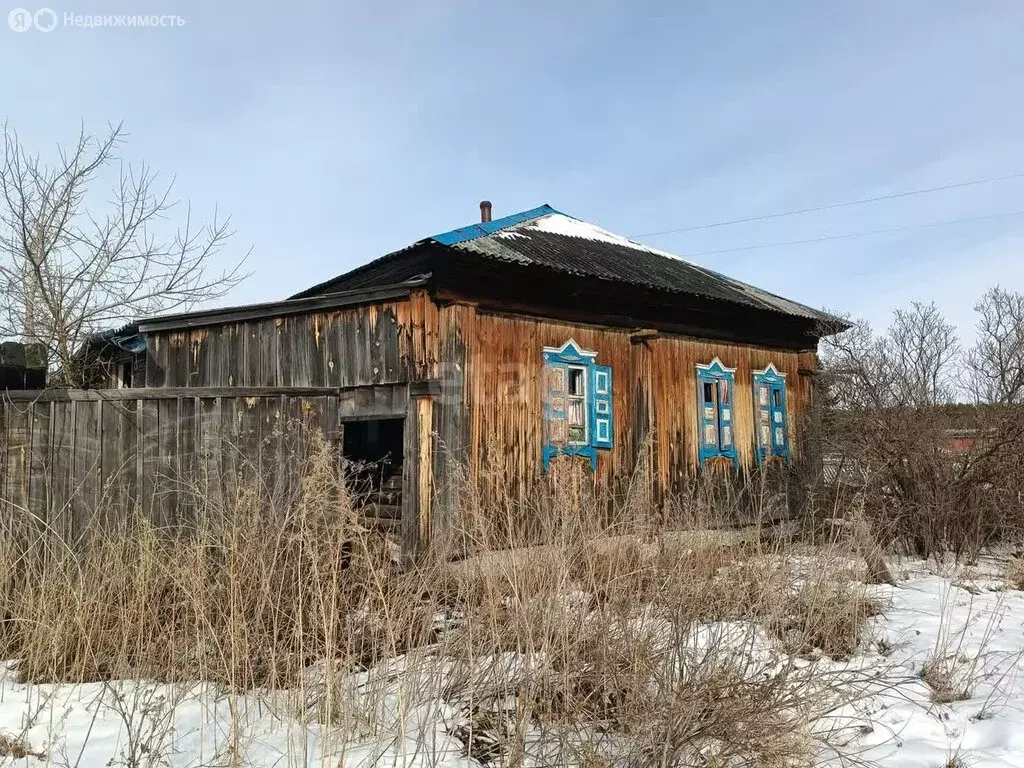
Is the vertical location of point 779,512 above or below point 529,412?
below

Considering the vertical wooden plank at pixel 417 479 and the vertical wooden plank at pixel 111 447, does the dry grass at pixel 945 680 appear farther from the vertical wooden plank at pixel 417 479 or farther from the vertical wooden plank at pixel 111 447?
the vertical wooden plank at pixel 111 447

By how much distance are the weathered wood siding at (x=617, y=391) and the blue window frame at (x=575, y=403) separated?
0.11 metres

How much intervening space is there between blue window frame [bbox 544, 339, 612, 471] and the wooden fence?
9.69 ft

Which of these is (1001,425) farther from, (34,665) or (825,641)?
(34,665)

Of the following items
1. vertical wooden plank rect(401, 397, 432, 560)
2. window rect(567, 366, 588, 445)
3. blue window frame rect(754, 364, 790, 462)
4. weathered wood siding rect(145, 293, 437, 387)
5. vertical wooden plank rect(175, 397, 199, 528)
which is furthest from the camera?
blue window frame rect(754, 364, 790, 462)

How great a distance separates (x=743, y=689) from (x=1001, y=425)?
665 cm

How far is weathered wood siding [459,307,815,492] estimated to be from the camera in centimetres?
756

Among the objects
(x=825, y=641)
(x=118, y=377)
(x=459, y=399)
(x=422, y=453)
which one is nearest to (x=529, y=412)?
(x=459, y=399)

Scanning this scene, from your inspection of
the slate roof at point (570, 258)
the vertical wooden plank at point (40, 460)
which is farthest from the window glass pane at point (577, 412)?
the vertical wooden plank at point (40, 460)

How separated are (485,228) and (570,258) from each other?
1177 mm

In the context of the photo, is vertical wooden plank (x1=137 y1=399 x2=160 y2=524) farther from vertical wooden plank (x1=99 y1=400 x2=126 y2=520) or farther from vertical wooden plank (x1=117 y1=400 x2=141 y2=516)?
vertical wooden plank (x1=99 y1=400 x2=126 y2=520)

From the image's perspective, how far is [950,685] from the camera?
3.97 meters

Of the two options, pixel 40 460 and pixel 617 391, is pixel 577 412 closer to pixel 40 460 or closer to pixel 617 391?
pixel 617 391

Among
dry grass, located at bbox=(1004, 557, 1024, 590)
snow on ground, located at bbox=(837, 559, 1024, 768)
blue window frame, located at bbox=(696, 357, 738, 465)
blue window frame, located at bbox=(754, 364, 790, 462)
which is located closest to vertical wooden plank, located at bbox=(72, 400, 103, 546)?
snow on ground, located at bbox=(837, 559, 1024, 768)
